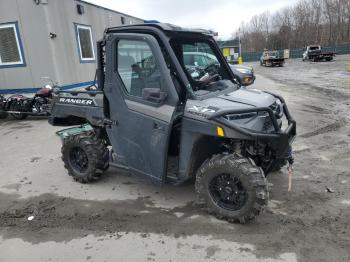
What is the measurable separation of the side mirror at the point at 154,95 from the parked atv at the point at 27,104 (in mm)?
6932

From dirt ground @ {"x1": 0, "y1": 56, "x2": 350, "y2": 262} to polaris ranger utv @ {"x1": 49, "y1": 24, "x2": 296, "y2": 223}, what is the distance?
386 millimetres

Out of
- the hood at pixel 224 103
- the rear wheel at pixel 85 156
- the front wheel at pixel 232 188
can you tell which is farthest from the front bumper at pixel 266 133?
the rear wheel at pixel 85 156

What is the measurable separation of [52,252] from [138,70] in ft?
7.43

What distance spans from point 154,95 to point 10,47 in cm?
845

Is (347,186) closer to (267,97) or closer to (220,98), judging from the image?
(267,97)

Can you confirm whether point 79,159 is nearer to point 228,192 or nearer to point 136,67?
point 136,67

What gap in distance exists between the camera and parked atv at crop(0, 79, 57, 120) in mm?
10078

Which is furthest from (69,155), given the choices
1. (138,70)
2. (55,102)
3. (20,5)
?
(20,5)

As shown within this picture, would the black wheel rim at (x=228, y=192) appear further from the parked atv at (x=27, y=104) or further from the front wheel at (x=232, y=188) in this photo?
the parked atv at (x=27, y=104)

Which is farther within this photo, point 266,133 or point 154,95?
point 154,95

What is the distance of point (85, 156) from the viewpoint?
5.09 meters

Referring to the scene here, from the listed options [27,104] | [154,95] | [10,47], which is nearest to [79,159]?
[154,95]

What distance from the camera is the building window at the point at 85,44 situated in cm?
1127

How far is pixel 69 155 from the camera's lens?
5230 mm
